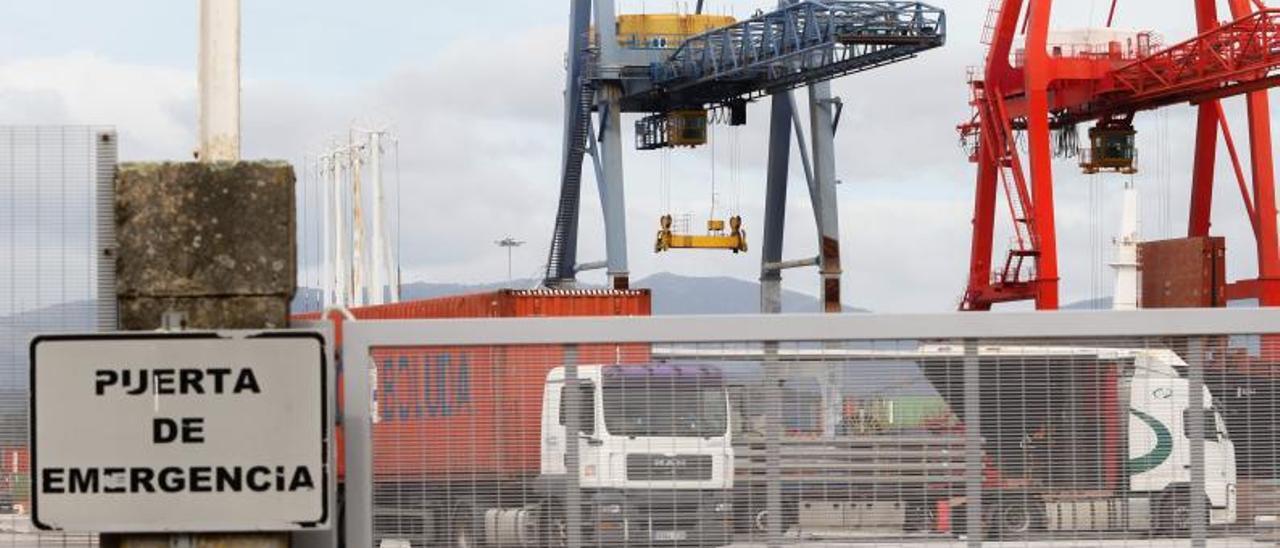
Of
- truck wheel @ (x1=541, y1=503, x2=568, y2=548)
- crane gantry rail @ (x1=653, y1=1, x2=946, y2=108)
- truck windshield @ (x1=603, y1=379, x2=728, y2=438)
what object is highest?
crane gantry rail @ (x1=653, y1=1, x2=946, y2=108)

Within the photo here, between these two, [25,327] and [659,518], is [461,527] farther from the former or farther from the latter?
[25,327]

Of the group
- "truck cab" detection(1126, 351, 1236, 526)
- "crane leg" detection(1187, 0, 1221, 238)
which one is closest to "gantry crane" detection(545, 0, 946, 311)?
"crane leg" detection(1187, 0, 1221, 238)

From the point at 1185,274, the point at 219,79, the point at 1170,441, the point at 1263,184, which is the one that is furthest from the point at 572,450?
the point at 1263,184

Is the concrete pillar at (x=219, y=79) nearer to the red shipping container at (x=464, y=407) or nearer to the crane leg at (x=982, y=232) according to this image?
the red shipping container at (x=464, y=407)

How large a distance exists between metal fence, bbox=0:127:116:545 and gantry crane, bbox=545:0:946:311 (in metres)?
47.5

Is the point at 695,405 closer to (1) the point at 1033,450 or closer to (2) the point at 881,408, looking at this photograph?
(2) the point at 881,408

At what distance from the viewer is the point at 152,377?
7.78m

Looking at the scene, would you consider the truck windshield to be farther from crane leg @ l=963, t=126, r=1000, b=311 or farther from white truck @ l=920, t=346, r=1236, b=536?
crane leg @ l=963, t=126, r=1000, b=311

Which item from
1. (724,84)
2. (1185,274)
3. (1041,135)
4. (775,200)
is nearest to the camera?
(1185,274)

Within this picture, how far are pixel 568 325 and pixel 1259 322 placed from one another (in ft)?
8.08

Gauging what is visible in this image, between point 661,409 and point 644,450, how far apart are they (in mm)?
156

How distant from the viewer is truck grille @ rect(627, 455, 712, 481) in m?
7.95

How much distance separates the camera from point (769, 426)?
800cm

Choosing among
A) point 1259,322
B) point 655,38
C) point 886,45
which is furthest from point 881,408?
point 655,38
